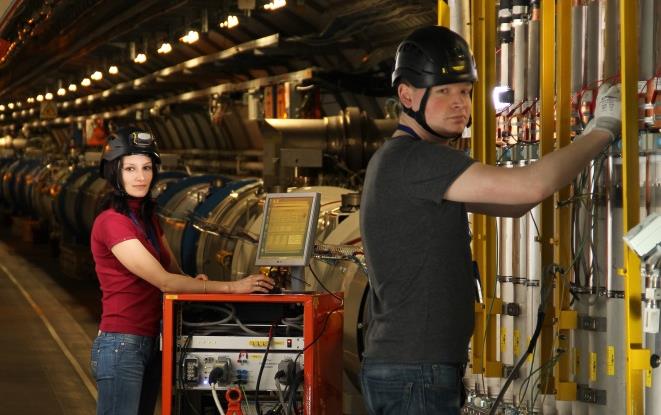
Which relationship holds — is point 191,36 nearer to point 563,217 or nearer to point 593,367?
point 563,217

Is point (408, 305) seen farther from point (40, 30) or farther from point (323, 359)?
point (40, 30)

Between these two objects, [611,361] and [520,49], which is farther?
[520,49]

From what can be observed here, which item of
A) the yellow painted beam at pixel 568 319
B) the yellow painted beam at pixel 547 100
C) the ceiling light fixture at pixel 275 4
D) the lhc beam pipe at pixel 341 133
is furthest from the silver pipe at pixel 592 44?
the ceiling light fixture at pixel 275 4

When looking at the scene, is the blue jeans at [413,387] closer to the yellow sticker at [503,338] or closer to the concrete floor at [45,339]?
the yellow sticker at [503,338]

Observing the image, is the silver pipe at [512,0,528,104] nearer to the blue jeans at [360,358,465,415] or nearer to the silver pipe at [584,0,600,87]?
the silver pipe at [584,0,600,87]

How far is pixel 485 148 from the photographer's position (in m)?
4.61

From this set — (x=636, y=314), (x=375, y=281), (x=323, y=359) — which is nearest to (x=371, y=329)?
(x=375, y=281)

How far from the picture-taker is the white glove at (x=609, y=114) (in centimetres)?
349

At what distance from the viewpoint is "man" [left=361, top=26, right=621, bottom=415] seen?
3240 mm

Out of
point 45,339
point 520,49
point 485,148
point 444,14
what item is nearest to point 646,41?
point 520,49

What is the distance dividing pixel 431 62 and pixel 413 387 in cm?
81

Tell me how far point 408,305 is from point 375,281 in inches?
5.0

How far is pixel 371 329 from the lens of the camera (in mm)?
3482

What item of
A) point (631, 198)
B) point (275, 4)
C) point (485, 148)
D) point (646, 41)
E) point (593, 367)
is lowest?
point (593, 367)
